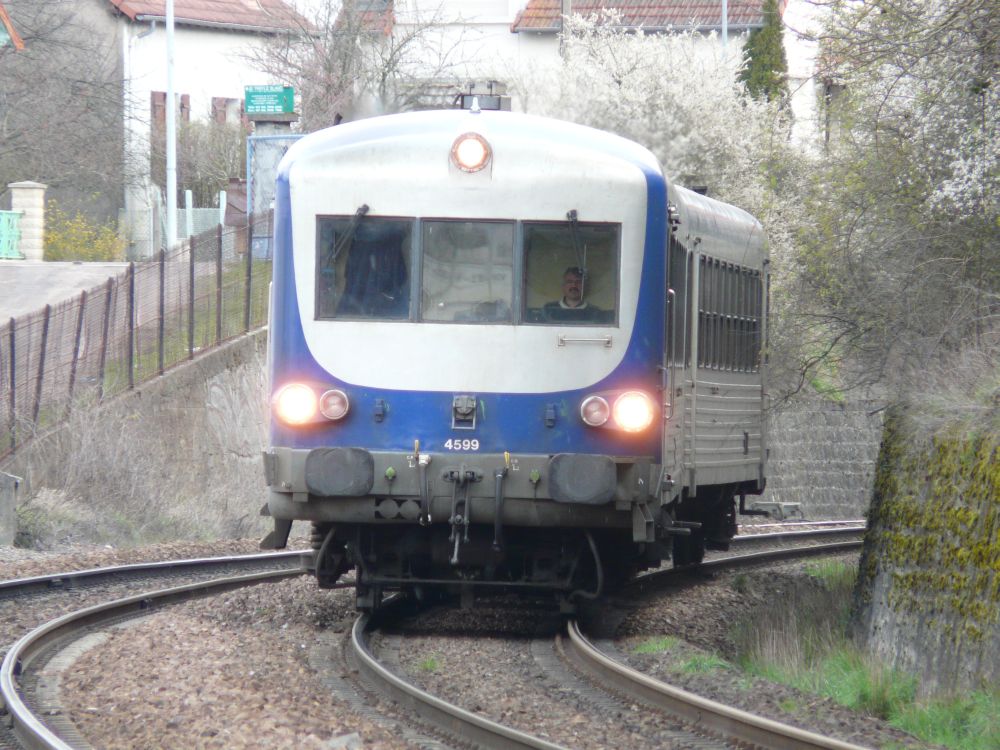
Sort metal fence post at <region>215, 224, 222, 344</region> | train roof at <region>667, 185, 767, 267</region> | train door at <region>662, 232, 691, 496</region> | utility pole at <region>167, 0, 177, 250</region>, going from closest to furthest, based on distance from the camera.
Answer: train door at <region>662, 232, 691, 496</region>
train roof at <region>667, 185, 767, 267</region>
metal fence post at <region>215, 224, 222, 344</region>
utility pole at <region>167, 0, 177, 250</region>

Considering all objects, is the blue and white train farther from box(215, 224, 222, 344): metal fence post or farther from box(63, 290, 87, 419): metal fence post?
box(215, 224, 222, 344): metal fence post

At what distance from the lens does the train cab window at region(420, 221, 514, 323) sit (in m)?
9.28

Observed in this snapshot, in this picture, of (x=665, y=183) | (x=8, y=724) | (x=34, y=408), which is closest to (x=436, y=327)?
(x=665, y=183)

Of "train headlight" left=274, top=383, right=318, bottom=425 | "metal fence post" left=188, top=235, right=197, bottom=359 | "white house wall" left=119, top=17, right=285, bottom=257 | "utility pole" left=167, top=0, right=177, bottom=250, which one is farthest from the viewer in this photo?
"white house wall" left=119, top=17, right=285, bottom=257

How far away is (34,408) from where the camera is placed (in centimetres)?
2152

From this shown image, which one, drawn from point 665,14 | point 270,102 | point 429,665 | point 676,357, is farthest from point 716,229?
point 665,14

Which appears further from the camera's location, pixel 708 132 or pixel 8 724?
pixel 708 132

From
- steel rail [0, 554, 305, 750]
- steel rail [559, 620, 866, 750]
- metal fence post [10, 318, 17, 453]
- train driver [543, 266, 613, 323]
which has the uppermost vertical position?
train driver [543, 266, 613, 323]

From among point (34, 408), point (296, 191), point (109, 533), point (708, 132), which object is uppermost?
point (708, 132)

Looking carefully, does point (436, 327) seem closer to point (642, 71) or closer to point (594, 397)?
point (594, 397)

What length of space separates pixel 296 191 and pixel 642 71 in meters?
26.1

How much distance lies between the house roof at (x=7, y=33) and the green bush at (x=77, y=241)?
4070 mm

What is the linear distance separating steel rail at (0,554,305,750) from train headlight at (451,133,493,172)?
3.88 meters

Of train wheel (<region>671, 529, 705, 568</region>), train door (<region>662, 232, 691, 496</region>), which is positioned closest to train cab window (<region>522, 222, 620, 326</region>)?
train door (<region>662, 232, 691, 496</region>)
